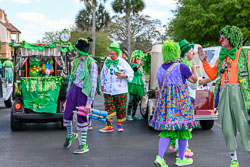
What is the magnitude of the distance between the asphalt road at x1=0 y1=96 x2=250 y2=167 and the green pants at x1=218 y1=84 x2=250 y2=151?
2.58 ft

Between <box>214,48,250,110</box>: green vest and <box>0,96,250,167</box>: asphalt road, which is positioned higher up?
<box>214,48,250,110</box>: green vest

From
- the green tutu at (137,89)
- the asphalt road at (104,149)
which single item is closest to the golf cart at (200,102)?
the green tutu at (137,89)

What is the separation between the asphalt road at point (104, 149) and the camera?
18.7 ft

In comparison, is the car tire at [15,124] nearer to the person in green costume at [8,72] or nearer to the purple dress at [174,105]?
the purple dress at [174,105]

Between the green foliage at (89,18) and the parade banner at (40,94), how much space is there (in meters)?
41.9

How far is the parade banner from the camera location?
8.40 meters

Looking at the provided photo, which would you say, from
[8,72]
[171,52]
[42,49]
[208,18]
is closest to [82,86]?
[171,52]

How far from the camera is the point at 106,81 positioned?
8.35 metres

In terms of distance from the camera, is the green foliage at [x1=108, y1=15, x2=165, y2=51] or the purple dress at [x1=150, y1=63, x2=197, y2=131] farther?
the green foliage at [x1=108, y1=15, x2=165, y2=51]

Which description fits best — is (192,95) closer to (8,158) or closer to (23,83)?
(8,158)

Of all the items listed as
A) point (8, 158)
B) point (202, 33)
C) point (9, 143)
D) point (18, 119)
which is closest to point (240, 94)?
point (8, 158)

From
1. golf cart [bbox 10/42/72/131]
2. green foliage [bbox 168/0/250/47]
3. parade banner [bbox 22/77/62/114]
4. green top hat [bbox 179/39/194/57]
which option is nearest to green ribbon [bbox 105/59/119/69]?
golf cart [bbox 10/42/72/131]

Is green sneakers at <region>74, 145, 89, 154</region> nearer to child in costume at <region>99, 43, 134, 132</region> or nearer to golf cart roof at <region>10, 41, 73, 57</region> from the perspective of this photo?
child in costume at <region>99, 43, 134, 132</region>

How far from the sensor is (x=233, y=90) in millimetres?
4832
